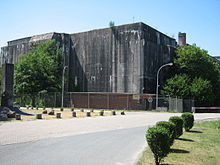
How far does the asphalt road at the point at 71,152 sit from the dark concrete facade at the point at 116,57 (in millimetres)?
34755

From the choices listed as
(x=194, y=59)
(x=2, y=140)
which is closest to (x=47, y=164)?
(x=2, y=140)

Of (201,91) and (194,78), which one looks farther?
(194,78)

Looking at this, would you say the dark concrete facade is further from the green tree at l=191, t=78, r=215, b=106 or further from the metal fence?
the green tree at l=191, t=78, r=215, b=106

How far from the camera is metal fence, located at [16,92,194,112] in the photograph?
140ft

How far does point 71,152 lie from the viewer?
9398 mm

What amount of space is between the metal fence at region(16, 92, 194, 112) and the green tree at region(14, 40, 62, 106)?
63.3 inches

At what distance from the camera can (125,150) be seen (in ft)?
33.3

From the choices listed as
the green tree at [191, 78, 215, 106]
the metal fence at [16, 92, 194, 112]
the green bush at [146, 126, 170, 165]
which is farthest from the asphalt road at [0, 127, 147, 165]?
the green tree at [191, 78, 215, 106]

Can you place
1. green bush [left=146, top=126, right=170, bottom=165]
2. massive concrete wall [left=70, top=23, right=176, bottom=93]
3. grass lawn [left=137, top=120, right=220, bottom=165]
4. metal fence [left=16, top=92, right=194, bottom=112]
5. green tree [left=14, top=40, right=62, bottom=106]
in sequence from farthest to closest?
green tree [left=14, top=40, right=62, bottom=106] < massive concrete wall [left=70, top=23, right=176, bottom=93] < metal fence [left=16, top=92, right=194, bottom=112] < grass lawn [left=137, top=120, right=220, bottom=165] < green bush [left=146, top=126, right=170, bottom=165]

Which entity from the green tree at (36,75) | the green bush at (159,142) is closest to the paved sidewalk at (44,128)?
the green bush at (159,142)

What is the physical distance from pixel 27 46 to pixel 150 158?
57.7 metres

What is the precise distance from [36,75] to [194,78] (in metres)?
27.5

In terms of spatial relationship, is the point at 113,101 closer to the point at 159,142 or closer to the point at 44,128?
the point at 44,128

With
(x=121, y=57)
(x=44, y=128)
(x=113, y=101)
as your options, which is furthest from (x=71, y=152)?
(x=121, y=57)
